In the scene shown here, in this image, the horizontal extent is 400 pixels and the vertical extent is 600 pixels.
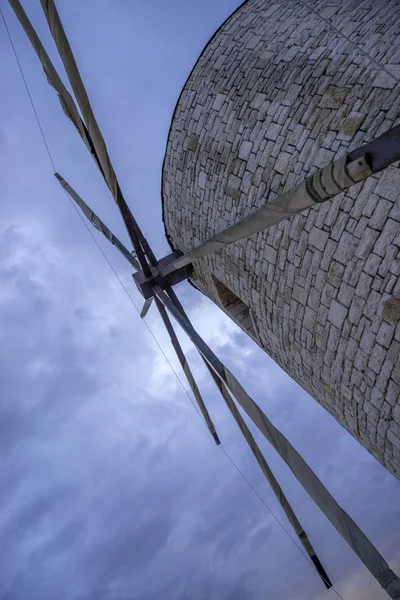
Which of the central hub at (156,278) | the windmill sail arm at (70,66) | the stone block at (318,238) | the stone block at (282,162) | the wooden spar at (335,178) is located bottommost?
the wooden spar at (335,178)

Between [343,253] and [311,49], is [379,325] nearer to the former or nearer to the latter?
[343,253]

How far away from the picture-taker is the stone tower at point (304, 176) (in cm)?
343

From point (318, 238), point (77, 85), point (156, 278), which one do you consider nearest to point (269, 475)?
point (318, 238)

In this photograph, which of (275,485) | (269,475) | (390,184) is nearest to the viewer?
(390,184)

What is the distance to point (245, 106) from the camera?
483 cm

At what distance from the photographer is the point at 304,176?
12.8ft

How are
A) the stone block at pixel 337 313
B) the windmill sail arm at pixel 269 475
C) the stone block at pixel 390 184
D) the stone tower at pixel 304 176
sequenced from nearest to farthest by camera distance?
the stone block at pixel 390 184 < the stone tower at pixel 304 176 < the stone block at pixel 337 313 < the windmill sail arm at pixel 269 475

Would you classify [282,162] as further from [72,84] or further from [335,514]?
[335,514]

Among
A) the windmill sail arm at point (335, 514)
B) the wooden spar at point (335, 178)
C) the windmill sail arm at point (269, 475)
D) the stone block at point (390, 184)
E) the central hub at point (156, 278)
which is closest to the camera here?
the wooden spar at point (335, 178)

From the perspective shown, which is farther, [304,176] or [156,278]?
[156,278]

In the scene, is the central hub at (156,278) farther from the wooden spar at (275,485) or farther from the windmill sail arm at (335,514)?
the windmill sail arm at (335,514)

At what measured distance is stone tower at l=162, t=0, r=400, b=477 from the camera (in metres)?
3.43

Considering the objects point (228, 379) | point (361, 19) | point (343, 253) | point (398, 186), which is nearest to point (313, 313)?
point (343, 253)

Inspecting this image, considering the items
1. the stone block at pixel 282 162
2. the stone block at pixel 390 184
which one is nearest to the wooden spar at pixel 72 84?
the stone block at pixel 282 162
